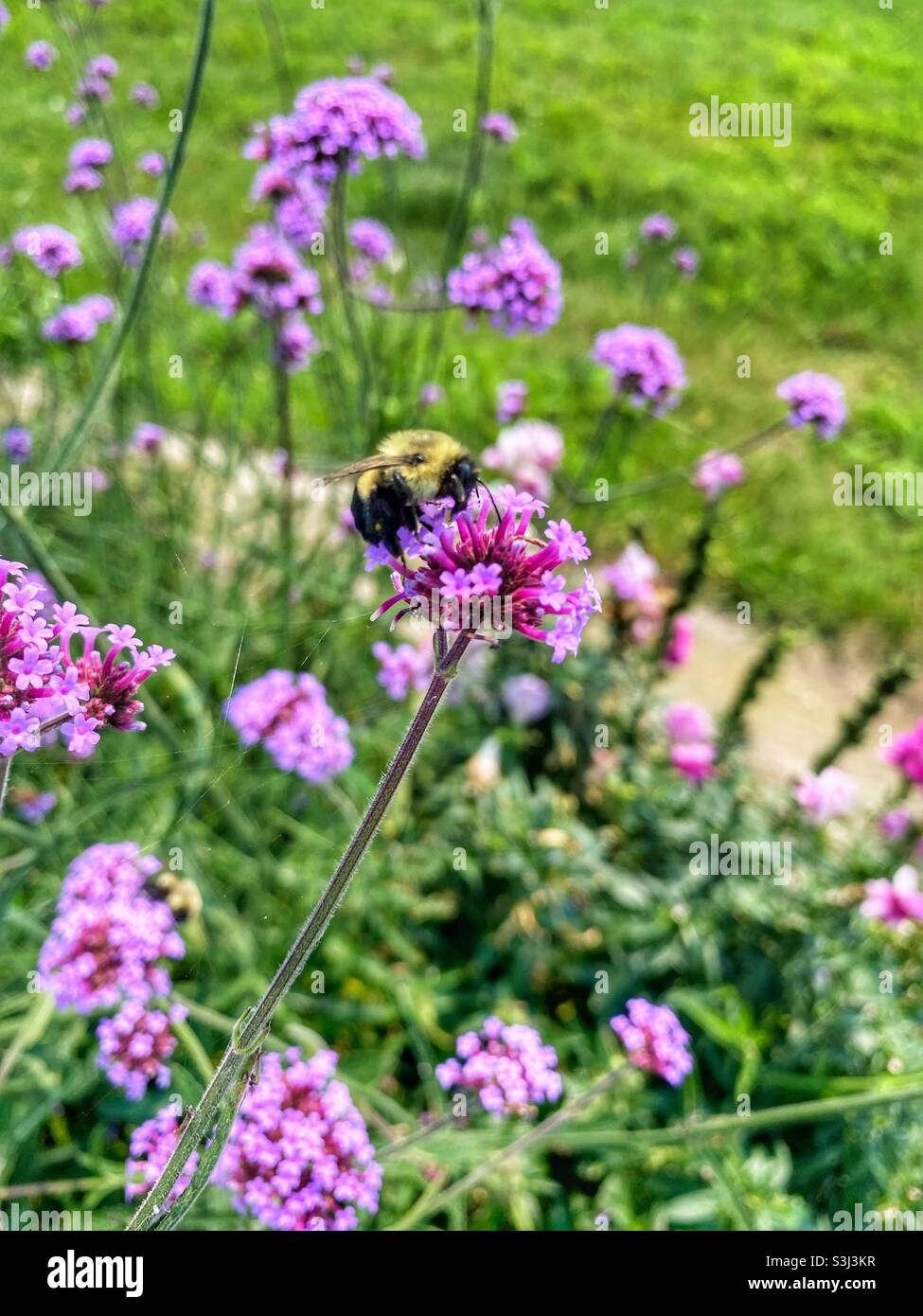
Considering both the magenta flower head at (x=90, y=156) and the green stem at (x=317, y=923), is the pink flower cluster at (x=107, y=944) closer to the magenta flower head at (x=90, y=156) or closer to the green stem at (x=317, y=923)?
the green stem at (x=317, y=923)

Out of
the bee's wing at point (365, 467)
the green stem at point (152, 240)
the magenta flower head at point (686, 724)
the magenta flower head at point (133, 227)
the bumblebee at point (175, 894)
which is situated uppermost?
the magenta flower head at point (133, 227)

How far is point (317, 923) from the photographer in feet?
2.37

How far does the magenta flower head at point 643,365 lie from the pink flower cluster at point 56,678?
1490 mm

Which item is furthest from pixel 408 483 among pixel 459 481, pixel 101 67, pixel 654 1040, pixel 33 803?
pixel 101 67

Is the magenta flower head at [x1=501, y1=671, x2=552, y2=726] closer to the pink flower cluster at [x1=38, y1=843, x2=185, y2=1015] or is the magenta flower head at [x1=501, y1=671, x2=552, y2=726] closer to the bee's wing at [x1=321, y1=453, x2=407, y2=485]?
the pink flower cluster at [x1=38, y1=843, x2=185, y2=1015]

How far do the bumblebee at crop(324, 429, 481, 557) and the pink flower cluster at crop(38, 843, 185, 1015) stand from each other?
1.73 feet

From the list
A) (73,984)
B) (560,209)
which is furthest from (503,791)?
(560,209)

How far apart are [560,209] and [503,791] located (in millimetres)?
4452

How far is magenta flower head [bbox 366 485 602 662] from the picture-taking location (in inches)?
28.7

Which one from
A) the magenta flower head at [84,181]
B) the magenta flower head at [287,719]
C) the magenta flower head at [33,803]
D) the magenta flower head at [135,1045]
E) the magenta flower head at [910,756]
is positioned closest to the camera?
the magenta flower head at [135,1045]

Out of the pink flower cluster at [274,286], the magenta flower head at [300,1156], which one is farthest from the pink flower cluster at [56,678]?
the pink flower cluster at [274,286]

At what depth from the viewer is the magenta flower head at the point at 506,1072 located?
3.79 ft
